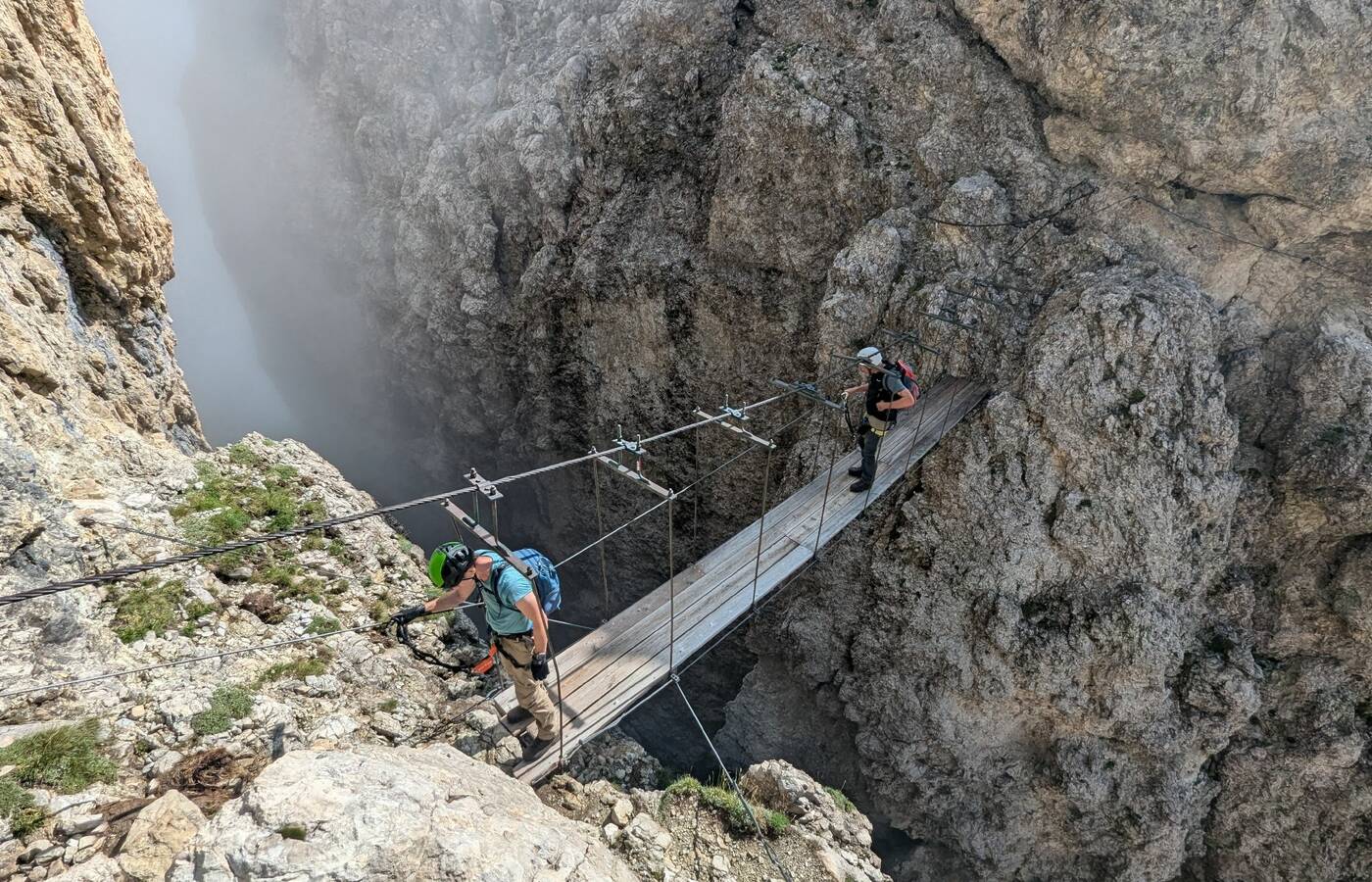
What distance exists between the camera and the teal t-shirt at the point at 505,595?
6.04 m

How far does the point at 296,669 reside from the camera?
24.4ft

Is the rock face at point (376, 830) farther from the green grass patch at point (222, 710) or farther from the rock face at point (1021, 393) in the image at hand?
the rock face at point (1021, 393)

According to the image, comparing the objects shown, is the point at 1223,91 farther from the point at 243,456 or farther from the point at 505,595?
the point at 243,456

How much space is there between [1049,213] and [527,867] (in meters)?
13.8

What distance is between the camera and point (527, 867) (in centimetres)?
502

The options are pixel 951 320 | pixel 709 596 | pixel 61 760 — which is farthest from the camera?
pixel 951 320

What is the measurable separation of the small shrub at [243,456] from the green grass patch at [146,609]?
324 centimetres

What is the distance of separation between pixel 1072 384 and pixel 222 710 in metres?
12.9

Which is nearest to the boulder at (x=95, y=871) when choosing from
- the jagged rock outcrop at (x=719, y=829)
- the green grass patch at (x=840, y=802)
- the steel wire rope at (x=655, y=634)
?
the jagged rock outcrop at (x=719, y=829)

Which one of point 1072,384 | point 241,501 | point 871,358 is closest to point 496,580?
point 241,501

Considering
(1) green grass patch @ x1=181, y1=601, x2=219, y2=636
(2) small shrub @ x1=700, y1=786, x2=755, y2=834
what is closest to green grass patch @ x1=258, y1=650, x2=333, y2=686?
(1) green grass patch @ x1=181, y1=601, x2=219, y2=636

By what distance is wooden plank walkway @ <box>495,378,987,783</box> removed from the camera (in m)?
7.40

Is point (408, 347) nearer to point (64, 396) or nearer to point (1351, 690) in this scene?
point (64, 396)

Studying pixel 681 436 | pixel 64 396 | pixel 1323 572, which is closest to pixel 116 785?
pixel 64 396
